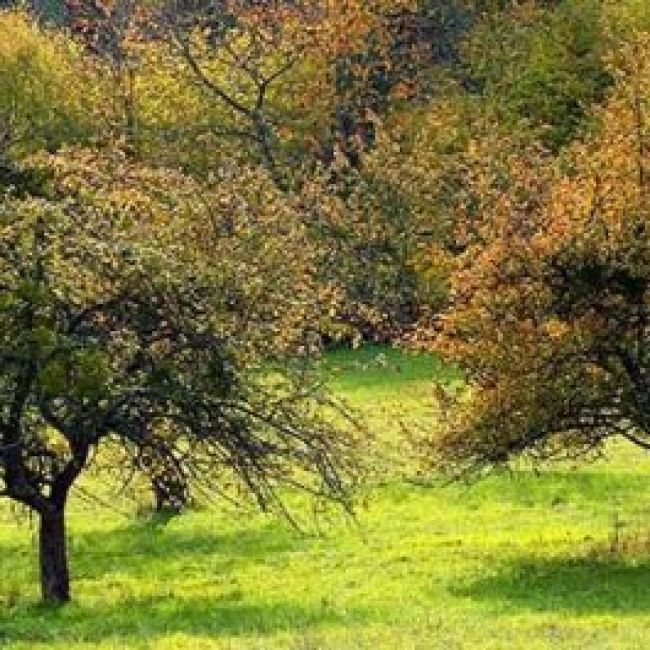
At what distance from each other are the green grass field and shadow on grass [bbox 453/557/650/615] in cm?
4

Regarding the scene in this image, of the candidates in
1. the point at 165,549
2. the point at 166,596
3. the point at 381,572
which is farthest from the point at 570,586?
the point at 165,549

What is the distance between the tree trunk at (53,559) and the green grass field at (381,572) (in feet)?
1.14

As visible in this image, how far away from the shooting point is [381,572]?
2870cm

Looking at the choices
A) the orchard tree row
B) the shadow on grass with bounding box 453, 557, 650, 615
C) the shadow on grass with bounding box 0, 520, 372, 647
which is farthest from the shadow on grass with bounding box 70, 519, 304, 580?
the shadow on grass with bounding box 453, 557, 650, 615

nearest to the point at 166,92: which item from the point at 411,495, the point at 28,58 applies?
the point at 28,58

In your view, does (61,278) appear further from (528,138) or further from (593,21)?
(593,21)

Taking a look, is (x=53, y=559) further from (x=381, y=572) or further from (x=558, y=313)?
(x=558, y=313)

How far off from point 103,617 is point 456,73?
193 ft

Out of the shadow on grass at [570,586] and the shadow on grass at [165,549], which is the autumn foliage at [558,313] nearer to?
the shadow on grass at [570,586]

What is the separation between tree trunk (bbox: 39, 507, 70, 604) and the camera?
27.5 meters

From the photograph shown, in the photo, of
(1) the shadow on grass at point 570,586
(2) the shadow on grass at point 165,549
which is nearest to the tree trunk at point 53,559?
(2) the shadow on grass at point 165,549

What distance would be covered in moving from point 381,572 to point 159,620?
5456mm

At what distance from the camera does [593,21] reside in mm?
74125

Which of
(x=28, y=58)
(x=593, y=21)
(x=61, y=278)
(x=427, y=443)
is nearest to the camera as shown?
(x=61, y=278)
